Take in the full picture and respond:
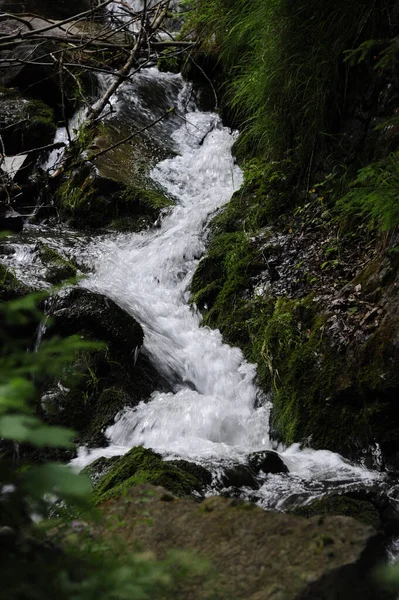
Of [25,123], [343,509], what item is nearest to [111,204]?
[25,123]

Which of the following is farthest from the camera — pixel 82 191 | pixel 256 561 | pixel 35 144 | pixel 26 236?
A: pixel 35 144

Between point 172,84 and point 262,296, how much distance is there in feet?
25.1

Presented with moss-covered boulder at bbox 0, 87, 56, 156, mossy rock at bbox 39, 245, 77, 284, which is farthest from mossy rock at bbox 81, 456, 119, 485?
moss-covered boulder at bbox 0, 87, 56, 156

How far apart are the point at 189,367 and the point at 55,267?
6.20 ft

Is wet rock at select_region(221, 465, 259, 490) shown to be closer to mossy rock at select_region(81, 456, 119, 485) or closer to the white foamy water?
the white foamy water

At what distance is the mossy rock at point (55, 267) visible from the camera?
5.88 metres

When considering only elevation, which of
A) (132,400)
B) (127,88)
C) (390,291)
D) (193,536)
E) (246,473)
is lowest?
(132,400)

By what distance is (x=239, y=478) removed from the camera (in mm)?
3305

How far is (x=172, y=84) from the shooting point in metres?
11.5

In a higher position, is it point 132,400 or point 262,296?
point 262,296

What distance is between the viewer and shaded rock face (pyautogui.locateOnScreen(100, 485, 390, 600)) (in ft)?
4.88

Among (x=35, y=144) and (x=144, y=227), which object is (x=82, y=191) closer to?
(x=144, y=227)

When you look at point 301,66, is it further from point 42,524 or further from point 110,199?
point 42,524

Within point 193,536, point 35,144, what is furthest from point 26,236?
point 193,536
